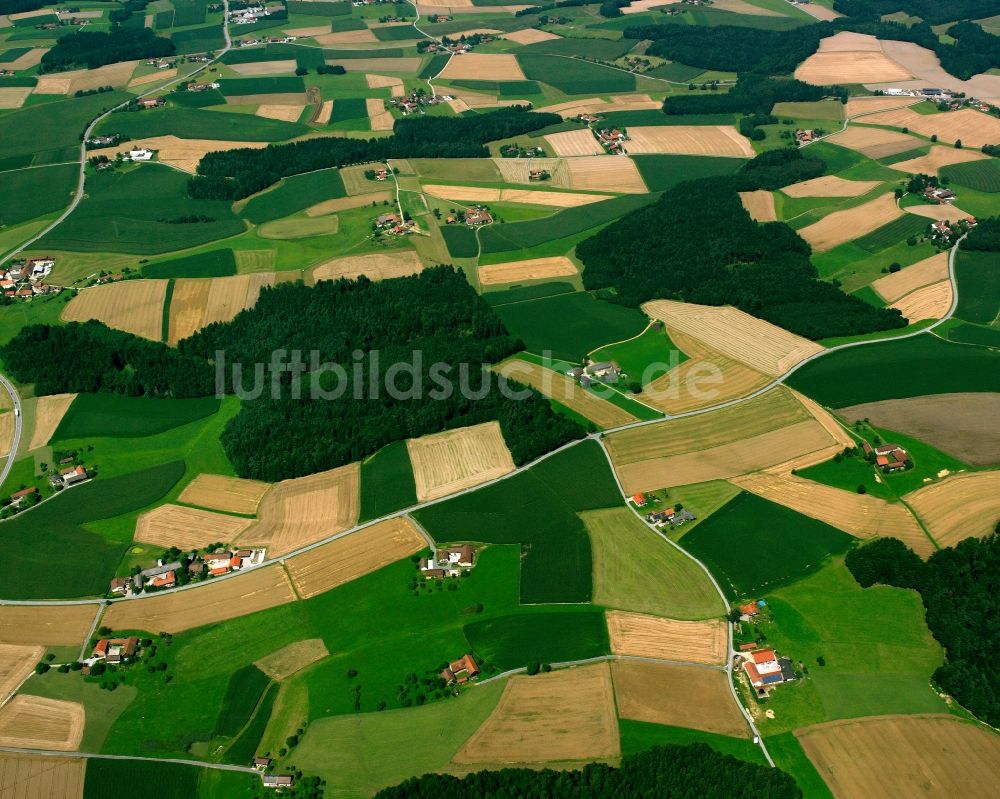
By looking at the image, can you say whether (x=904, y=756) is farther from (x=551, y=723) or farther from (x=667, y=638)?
(x=551, y=723)

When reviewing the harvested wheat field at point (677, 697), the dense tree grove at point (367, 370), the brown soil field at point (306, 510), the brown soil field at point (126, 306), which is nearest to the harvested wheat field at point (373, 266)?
the dense tree grove at point (367, 370)

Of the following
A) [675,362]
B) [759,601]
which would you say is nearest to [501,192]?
[675,362]

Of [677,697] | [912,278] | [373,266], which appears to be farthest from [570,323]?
[677,697]

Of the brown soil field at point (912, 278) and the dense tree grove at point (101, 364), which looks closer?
the dense tree grove at point (101, 364)

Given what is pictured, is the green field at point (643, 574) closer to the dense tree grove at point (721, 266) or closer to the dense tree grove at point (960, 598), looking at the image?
the dense tree grove at point (960, 598)

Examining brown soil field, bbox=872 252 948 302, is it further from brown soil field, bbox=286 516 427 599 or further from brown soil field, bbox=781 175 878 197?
brown soil field, bbox=286 516 427 599

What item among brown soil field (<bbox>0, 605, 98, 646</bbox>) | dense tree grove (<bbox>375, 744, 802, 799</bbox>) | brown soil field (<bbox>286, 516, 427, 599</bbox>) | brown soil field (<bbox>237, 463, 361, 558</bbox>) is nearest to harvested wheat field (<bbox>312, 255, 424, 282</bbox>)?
brown soil field (<bbox>237, 463, 361, 558</bbox>)
